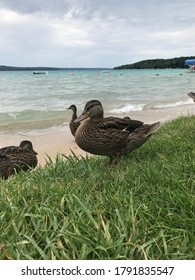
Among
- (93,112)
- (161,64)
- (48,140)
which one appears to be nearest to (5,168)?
(93,112)

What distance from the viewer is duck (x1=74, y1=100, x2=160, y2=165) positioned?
476cm

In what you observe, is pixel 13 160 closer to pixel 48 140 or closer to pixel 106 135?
pixel 106 135

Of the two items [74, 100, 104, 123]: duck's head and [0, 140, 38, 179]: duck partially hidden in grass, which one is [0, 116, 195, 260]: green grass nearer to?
[74, 100, 104, 123]: duck's head

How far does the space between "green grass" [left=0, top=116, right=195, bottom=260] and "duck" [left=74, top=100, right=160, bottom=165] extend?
86 cm

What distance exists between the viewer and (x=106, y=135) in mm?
4766

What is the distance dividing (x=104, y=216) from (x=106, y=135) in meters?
2.26

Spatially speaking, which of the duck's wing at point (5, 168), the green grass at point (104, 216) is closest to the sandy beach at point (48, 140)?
the duck's wing at point (5, 168)

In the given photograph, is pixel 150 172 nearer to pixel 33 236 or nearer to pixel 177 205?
pixel 177 205

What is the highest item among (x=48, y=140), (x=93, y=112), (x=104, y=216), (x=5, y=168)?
(x=93, y=112)

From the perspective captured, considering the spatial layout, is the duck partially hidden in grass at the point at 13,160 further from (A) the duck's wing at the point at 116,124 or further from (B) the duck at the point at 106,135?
(A) the duck's wing at the point at 116,124

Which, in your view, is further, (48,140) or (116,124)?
(48,140)

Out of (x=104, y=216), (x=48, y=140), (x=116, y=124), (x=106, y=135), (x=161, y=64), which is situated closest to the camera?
(x=104, y=216)

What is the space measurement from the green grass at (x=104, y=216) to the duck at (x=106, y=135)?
86 cm
